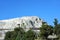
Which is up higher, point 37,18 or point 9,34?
point 37,18

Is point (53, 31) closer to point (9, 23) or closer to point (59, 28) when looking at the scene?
point (59, 28)

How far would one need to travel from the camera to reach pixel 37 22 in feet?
509

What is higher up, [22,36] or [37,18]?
[37,18]

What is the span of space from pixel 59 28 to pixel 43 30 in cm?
727

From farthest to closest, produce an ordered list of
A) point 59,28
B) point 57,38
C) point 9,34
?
point 9,34, point 59,28, point 57,38

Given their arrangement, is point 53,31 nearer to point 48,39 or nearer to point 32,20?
point 48,39

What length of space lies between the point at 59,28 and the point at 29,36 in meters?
6.38

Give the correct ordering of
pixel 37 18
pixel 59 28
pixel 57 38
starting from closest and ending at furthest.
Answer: pixel 57 38 < pixel 59 28 < pixel 37 18

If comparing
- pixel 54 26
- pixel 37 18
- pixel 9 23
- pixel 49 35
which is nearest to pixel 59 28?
pixel 54 26

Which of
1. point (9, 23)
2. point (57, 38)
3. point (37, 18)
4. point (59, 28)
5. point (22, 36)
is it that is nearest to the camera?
point (57, 38)

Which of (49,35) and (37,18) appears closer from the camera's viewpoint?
(49,35)

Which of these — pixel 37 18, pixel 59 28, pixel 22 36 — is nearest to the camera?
pixel 22 36

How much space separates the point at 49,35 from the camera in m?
39.1

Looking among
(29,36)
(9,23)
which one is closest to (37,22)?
(9,23)
